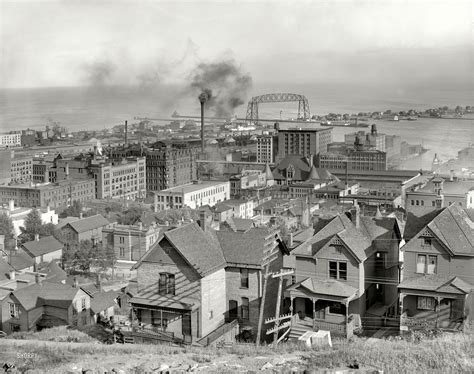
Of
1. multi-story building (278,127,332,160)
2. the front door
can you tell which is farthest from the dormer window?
the front door

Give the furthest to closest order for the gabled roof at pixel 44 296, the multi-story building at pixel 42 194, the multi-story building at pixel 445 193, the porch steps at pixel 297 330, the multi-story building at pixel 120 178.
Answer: the multi-story building at pixel 120 178
the multi-story building at pixel 42 194
the multi-story building at pixel 445 193
the gabled roof at pixel 44 296
the porch steps at pixel 297 330

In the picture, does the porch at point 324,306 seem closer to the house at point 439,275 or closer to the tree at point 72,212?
the house at point 439,275

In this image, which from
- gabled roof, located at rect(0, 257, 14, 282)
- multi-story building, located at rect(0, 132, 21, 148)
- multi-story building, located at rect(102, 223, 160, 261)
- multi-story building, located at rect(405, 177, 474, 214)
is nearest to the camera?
gabled roof, located at rect(0, 257, 14, 282)

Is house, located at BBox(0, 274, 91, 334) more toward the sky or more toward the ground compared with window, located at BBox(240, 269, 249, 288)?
more toward the ground

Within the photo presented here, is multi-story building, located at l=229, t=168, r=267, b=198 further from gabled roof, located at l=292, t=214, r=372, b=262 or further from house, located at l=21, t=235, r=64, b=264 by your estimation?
gabled roof, located at l=292, t=214, r=372, b=262

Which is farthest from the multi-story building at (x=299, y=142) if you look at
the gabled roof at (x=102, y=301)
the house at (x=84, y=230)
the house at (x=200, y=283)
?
the house at (x=200, y=283)

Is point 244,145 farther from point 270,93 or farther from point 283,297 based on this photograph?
point 283,297
